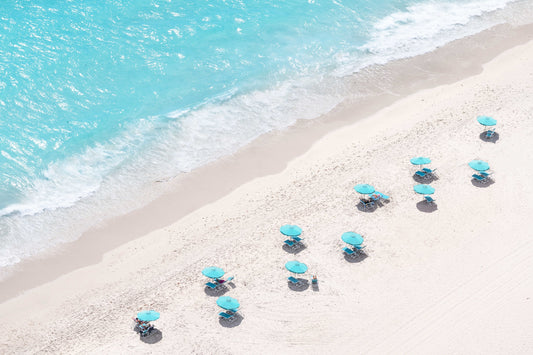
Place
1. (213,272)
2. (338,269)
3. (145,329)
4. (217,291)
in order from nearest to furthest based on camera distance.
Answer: (145,329) < (213,272) < (217,291) < (338,269)

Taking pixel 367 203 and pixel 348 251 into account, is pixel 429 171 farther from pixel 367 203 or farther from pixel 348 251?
pixel 348 251

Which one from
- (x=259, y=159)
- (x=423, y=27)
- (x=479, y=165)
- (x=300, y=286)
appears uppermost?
(x=423, y=27)

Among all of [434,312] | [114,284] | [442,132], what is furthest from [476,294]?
[114,284]

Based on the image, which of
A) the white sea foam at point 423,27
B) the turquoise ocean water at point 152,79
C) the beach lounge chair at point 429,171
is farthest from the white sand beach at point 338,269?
the white sea foam at point 423,27

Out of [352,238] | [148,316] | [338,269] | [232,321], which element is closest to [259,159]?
[352,238]


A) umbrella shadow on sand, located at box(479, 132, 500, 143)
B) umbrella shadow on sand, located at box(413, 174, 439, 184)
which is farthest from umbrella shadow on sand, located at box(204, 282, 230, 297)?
umbrella shadow on sand, located at box(479, 132, 500, 143)

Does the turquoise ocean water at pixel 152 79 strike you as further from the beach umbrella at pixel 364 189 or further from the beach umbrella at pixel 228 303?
the beach umbrella at pixel 228 303

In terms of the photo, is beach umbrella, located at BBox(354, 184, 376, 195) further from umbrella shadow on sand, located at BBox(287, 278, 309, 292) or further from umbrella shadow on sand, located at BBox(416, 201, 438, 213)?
umbrella shadow on sand, located at BBox(287, 278, 309, 292)
